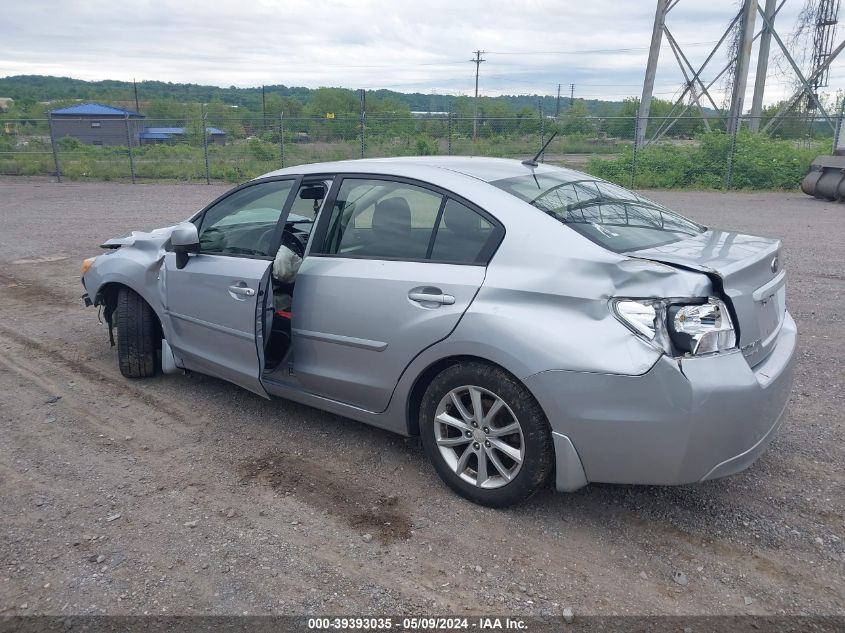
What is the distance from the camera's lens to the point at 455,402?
11.4 feet

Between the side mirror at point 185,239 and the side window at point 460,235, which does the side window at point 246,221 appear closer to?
the side mirror at point 185,239

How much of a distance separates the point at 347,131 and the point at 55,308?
1913 centimetres

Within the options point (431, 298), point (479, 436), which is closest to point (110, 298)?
point (431, 298)

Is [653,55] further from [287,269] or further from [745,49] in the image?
[287,269]

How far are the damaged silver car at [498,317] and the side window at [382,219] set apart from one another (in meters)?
0.01

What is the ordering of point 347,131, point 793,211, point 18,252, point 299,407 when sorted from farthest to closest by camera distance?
point 347,131, point 793,211, point 18,252, point 299,407

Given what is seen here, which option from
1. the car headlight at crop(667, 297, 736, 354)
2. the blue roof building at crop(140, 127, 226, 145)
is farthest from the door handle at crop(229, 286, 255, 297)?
the blue roof building at crop(140, 127, 226, 145)

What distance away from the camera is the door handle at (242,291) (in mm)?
4238

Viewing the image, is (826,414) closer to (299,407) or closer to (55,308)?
(299,407)

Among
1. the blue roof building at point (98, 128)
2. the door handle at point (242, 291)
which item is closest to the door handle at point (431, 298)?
the door handle at point (242, 291)

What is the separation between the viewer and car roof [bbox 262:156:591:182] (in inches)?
156

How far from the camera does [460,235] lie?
3.61 metres

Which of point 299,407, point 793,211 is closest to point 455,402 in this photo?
point 299,407

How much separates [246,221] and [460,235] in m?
1.76
